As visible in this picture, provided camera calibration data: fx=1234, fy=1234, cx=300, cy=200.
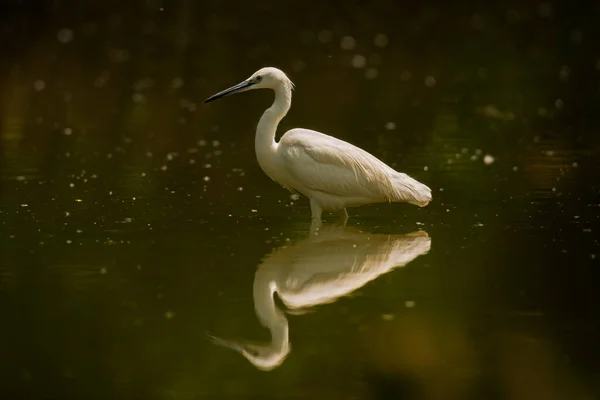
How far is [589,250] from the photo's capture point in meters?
8.73

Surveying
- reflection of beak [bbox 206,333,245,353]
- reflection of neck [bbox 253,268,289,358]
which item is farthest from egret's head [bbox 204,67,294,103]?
reflection of beak [bbox 206,333,245,353]

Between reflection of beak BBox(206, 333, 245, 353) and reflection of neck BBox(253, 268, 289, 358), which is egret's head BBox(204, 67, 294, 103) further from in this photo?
reflection of beak BBox(206, 333, 245, 353)

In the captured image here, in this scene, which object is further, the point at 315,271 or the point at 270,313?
the point at 315,271

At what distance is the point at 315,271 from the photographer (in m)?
8.38

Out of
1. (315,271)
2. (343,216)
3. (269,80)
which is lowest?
(343,216)

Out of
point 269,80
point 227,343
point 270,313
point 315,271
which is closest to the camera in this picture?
point 227,343

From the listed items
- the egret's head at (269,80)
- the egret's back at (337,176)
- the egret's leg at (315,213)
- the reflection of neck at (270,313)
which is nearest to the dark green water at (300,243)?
the reflection of neck at (270,313)

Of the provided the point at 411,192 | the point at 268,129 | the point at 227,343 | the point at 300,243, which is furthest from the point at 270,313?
the point at 268,129

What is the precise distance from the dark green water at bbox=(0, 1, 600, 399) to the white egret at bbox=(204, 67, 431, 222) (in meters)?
0.23

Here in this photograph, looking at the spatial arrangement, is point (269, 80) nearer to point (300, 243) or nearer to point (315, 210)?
point (315, 210)

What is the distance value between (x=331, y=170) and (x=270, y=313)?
2.96 metres

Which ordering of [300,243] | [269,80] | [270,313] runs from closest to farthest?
[270,313], [300,243], [269,80]

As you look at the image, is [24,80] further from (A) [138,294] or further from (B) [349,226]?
(A) [138,294]

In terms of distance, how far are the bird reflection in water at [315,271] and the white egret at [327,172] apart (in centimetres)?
35
